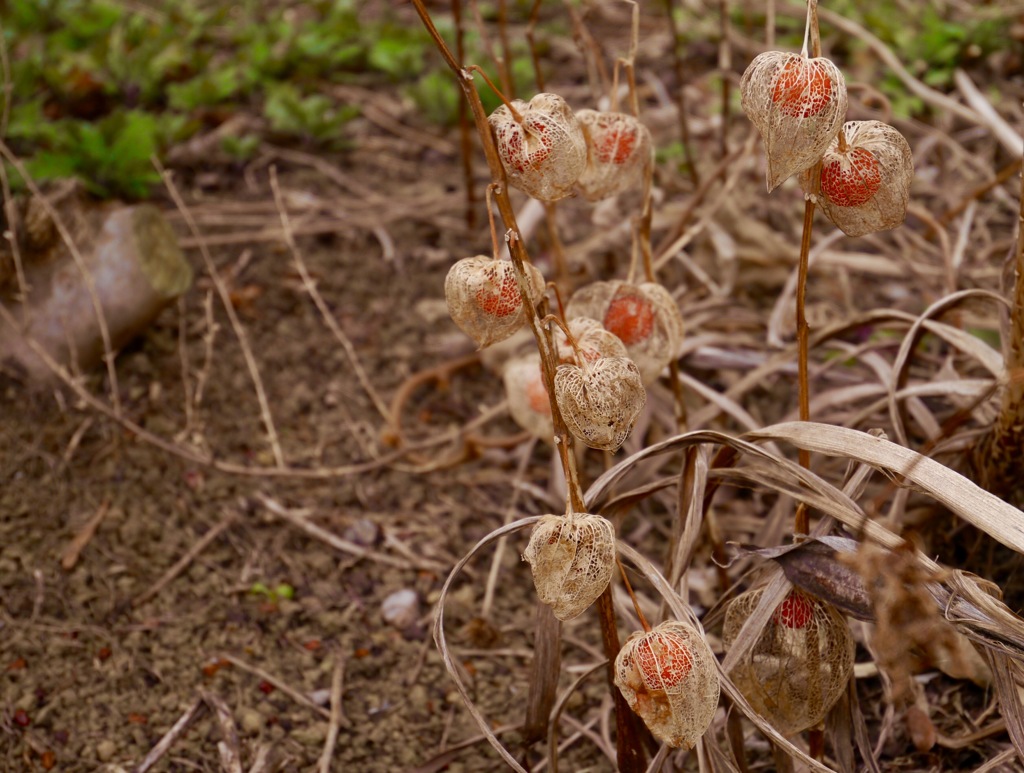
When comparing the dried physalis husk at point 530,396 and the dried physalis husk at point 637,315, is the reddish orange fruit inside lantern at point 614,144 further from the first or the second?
the dried physalis husk at point 530,396

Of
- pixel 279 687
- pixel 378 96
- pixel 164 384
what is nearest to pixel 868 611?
pixel 279 687

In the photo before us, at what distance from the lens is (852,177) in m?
0.96

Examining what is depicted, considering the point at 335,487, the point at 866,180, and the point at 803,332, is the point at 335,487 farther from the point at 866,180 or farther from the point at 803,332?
the point at 866,180

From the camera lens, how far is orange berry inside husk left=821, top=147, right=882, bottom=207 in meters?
0.96

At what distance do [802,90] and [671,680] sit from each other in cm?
53

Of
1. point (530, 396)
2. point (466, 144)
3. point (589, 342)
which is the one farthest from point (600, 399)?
point (466, 144)

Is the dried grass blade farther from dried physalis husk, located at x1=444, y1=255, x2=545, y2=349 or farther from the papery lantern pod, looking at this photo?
dried physalis husk, located at x1=444, y1=255, x2=545, y2=349

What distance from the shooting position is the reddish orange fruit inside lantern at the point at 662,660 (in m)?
0.95

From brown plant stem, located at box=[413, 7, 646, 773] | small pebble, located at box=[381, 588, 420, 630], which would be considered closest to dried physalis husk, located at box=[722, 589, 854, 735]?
brown plant stem, located at box=[413, 7, 646, 773]

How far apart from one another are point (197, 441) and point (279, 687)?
1.72 ft

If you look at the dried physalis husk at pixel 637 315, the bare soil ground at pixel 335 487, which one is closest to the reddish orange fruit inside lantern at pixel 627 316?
the dried physalis husk at pixel 637 315

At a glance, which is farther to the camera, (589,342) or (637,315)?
(637,315)

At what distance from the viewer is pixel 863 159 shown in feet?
3.15

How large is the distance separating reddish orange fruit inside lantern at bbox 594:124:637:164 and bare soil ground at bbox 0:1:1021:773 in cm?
66
